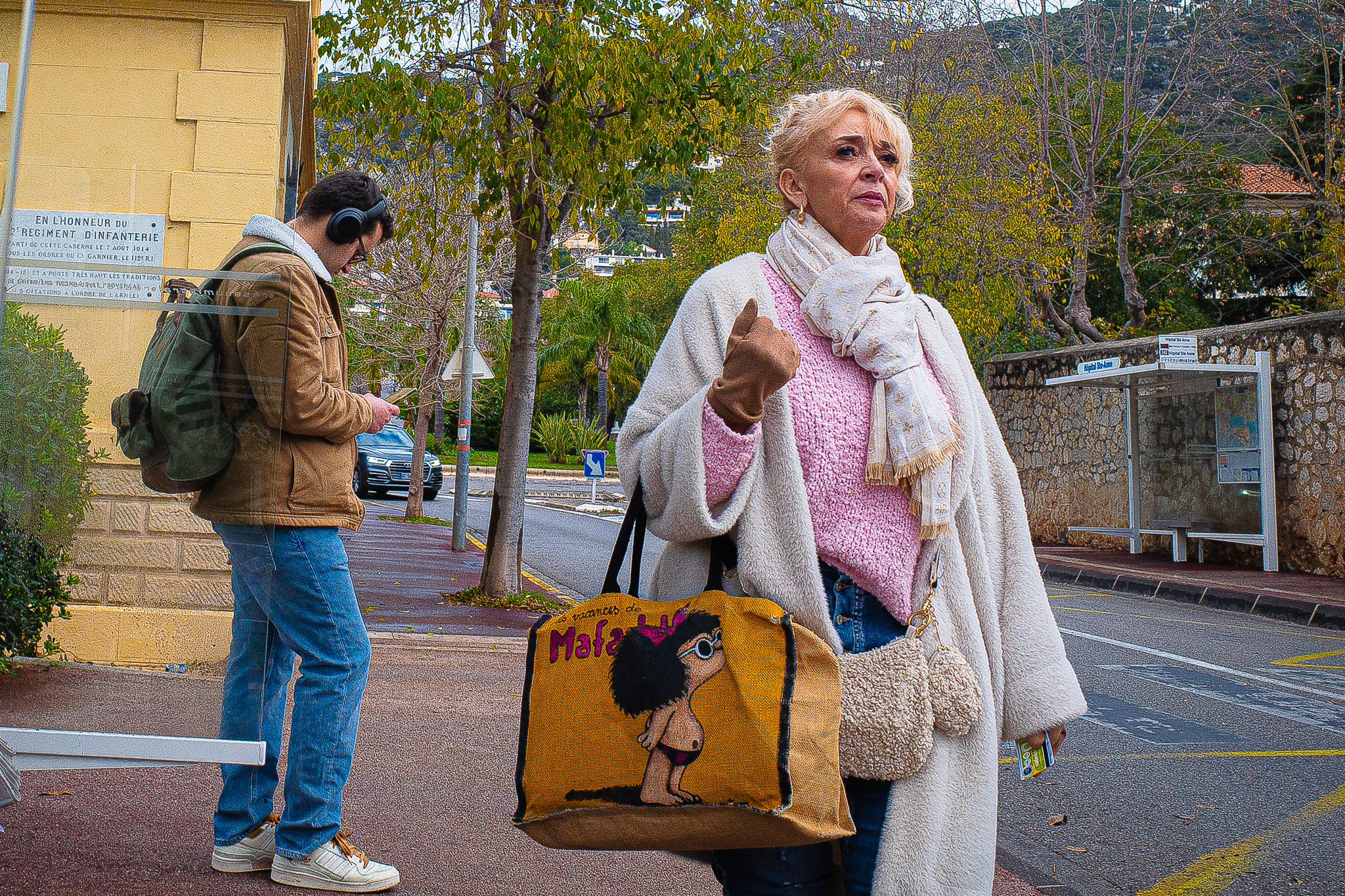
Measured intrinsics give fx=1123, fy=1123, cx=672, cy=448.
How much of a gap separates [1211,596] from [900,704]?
11.0 meters

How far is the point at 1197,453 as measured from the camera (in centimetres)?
1448

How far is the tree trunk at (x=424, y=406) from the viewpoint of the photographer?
19.9 m

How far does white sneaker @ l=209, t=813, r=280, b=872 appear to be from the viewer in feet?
10.5

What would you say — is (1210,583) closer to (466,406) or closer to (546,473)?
(466,406)

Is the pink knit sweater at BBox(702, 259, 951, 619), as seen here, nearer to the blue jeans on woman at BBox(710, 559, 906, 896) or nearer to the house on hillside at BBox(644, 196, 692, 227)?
the blue jeans on woman at BBox(710, 559, 906, 896)

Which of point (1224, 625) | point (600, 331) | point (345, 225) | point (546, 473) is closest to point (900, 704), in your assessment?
point (345, 225)

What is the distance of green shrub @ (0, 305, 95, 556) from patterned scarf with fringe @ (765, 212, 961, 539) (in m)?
1.79

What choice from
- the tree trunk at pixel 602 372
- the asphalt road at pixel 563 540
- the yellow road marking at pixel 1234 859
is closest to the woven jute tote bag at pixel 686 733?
the yellow road marking at pixel 1234 859

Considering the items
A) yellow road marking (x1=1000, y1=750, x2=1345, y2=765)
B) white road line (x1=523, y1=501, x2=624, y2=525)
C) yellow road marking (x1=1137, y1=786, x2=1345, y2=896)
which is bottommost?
yellow road marking (x1=1137, y1=786, x2=1345, y2=896)

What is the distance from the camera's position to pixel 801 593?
1809 mm

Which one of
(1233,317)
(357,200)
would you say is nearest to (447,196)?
(357,200)

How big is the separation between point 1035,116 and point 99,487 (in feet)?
67.2

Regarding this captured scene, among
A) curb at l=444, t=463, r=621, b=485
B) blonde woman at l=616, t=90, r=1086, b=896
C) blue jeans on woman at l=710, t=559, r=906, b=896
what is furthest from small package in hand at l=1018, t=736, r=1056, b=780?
curb at l=444, t=463, r=621, b=485

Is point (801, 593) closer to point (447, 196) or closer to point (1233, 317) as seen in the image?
point (447, 196)
